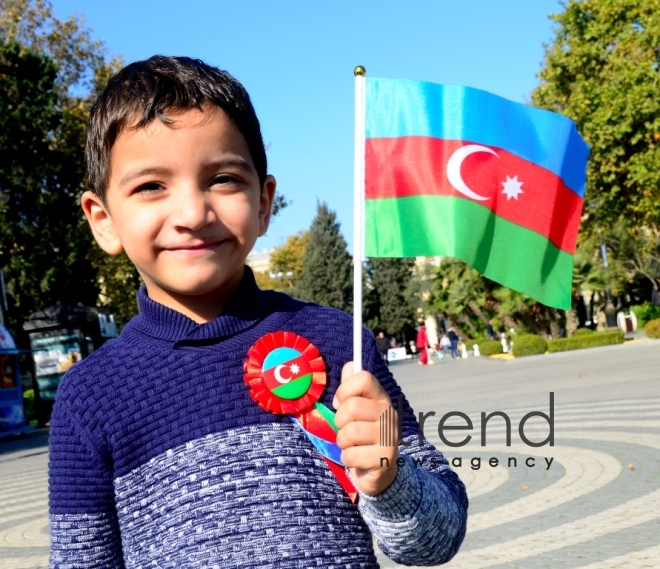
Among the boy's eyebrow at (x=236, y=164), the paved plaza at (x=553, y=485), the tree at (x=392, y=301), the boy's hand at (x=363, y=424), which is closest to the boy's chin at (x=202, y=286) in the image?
the boy's eyebrow at (x=236, y=164)

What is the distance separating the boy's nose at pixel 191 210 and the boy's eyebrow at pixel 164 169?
6 cm

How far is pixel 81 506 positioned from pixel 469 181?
116 cm

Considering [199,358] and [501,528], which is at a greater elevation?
[199,358]

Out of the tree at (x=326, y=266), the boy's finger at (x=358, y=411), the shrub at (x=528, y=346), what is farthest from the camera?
the tree at (x=326, y=266)

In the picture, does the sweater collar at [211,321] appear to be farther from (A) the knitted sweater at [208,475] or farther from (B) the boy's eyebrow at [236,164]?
(B) the boy's eyebrow at [236,164]

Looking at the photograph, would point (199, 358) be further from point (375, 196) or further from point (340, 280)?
point (340, 280)

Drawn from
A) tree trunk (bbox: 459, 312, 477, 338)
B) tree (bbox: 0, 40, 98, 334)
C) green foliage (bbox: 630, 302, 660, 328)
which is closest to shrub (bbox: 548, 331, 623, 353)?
tree (bbox: 0, 40, 98, 334)

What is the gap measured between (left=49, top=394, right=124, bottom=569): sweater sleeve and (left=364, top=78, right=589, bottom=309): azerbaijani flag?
76 centimetres

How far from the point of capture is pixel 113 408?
2.09 metres

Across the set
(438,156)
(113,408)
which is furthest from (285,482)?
(438,156)

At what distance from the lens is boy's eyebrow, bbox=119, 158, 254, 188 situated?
6.80 feet

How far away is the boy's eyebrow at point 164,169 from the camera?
2.07 metres

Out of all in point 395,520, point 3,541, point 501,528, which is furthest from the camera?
point 3,541

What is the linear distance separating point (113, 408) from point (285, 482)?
42 centimetres
